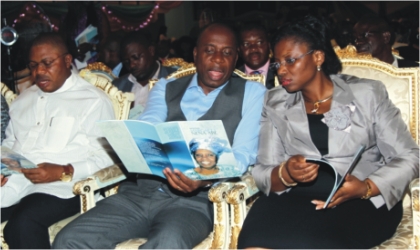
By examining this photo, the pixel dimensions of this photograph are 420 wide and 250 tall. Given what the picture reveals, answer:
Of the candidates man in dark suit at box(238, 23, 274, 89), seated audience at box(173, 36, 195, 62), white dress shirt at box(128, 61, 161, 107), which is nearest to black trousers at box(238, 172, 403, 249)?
man in dark suit at box(238, 23, 274, 89)

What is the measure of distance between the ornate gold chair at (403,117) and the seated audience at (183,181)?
146 mm

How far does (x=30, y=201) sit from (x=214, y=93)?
1127mm

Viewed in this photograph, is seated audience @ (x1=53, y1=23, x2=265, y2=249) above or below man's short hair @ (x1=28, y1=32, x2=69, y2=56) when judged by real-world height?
below

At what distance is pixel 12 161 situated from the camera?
2.79 m

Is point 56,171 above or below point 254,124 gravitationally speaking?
below

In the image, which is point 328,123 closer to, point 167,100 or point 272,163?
point 272,163

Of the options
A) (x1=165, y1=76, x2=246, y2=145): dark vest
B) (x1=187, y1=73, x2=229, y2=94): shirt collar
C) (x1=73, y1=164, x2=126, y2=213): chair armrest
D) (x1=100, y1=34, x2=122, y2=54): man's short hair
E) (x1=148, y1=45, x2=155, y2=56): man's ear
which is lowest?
(x1=73, y1=164, x2=126, y2=213): chair armrest

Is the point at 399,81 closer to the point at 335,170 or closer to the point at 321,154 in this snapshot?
the point at 321,154

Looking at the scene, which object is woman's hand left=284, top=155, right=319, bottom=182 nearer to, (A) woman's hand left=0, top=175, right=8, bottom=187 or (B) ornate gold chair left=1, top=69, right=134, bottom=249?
(B) ornate gold chair left=1, top=69, right=134, bottom=249

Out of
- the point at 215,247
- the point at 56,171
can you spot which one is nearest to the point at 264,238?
the point at 215,247

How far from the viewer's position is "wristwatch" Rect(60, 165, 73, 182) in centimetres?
299

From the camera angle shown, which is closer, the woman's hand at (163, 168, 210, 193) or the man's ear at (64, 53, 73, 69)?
the woman's hand at (163, 168, 210, 193)

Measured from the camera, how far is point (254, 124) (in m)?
2.79

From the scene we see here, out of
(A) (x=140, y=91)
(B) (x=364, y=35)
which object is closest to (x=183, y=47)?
(A) (x=140, y=91)
